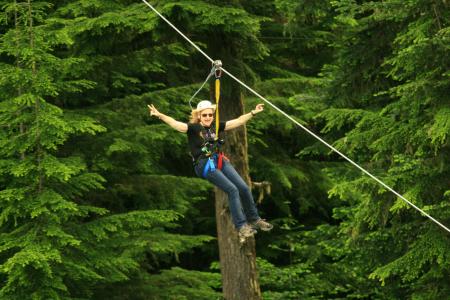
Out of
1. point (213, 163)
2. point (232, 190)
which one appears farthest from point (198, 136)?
point (232, 190)

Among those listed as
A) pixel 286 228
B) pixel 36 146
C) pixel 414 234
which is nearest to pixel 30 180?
pixel 36 146

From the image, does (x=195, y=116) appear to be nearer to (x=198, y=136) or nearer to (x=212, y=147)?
(x=198, y=136)

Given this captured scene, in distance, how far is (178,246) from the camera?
48.6 feet

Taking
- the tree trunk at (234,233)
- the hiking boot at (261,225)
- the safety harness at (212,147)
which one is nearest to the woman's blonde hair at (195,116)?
the safety harness at (212,147)

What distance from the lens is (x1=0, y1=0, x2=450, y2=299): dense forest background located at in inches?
489

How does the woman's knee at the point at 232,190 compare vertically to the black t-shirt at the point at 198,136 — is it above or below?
below

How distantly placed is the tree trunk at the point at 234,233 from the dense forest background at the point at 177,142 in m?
0.40

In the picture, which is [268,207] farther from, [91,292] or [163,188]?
[91,292]

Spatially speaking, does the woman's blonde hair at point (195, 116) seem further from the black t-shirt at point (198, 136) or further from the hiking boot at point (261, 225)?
the hiking boot at point (261, 225)

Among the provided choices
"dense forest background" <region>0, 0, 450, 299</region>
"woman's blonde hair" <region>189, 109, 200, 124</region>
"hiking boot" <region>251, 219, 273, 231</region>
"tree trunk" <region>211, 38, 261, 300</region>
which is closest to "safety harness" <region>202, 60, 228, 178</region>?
"woman's blonde hair" <region>189, 109, 200, 124</region>

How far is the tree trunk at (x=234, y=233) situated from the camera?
14250mm

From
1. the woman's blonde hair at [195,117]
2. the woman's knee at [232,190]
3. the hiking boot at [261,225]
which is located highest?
the woman's blonde hair at [195,117]

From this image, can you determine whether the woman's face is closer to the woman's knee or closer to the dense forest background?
the woman's knee

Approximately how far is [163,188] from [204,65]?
9.72 ft
